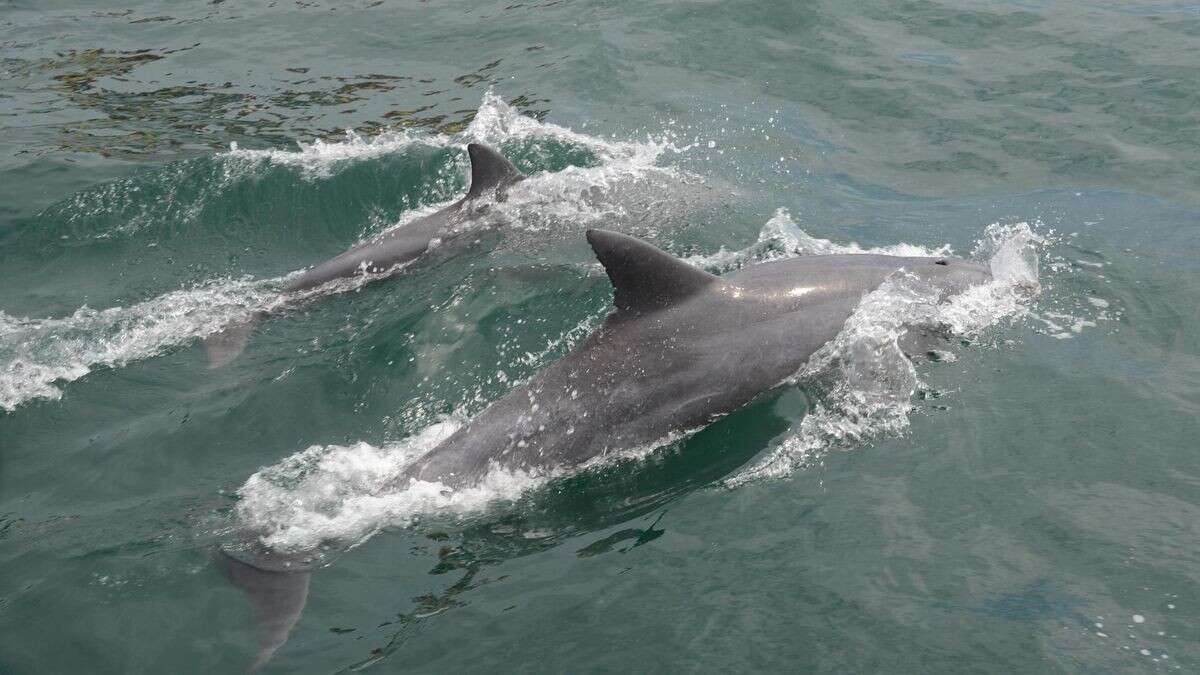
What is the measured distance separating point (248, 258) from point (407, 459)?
5655mm

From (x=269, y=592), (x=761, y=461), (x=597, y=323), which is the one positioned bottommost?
(x=269, y=592)

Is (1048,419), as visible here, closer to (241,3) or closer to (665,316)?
(665,316)

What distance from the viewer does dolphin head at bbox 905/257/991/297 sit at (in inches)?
402

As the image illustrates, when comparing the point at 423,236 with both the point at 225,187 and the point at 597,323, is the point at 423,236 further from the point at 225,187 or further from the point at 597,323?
the point at 225,187

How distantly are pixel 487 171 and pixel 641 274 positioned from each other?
527cm

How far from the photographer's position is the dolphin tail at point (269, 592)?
6941mm

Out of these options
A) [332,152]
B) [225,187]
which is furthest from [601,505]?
[332,152]

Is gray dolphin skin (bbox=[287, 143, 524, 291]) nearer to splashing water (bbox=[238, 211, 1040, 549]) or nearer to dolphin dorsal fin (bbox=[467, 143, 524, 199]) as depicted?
dolphin dorsal fin (bbox=[467, 143, 524, 199])

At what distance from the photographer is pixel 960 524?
25.0 feet

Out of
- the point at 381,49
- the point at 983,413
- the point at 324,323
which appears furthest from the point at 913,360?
the point at 381,49

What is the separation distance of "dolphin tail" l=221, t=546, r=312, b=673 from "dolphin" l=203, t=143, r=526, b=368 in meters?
4.58

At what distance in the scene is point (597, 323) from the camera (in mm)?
10789

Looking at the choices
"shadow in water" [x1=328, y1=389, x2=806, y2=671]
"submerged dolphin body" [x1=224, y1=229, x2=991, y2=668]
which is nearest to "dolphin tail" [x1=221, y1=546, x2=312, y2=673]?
"shadow in water" [x1=328, y1=389, x2=806, y2=671]

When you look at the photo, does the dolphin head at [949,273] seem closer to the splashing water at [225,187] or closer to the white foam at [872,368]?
the white foam at [872,368]
